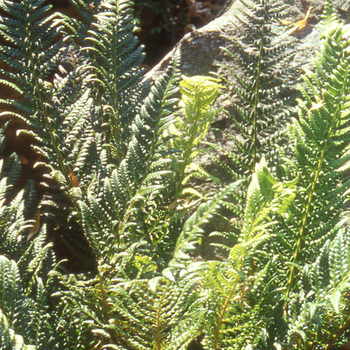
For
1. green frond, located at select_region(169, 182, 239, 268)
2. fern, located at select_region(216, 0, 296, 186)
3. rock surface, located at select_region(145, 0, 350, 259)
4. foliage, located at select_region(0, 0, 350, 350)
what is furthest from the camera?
rock surface, located at select_region(145, 0, 350, 259)

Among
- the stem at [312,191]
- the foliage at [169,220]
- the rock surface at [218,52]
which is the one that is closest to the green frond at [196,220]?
the foliage at [169,220]

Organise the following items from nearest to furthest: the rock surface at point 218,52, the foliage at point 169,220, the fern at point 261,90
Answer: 1. the foliage at point 169,220
2. the fern at point 261,90
3. the rock surface at point 218,52

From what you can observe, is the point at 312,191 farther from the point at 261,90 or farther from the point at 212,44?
the point at 212,44

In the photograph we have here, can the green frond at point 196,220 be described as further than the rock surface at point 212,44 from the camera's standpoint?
No

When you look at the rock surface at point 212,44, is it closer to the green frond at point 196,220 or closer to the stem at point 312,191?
the stem at point 312,191

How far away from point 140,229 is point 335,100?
0.57 m

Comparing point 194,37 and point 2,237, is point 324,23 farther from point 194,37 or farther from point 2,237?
point 2,237

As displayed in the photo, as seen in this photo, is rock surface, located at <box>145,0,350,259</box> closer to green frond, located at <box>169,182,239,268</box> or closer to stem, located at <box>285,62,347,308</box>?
stem, located at <box>285,62,347,308</box>

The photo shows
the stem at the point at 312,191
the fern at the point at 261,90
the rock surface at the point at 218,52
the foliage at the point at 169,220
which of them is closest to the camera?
the foliage at the point at 169,220

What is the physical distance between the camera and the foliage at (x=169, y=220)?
0.96 m

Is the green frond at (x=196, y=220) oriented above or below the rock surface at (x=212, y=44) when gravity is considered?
below

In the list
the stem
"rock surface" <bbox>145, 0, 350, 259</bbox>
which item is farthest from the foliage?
"rock surface" <bbox>145, 0, 350, 259</bbox>

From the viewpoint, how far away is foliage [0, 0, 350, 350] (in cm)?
96

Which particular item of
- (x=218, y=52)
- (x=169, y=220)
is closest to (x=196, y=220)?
(x=169, y=220)
